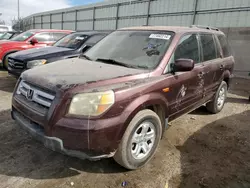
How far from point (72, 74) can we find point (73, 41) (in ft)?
14.6

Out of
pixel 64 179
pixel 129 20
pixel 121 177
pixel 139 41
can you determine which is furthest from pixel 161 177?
pixel 129 20

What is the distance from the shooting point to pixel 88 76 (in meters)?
2.58

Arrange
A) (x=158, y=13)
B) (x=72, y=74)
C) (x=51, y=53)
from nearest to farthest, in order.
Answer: (x=72, y=74), (x=51, y=53), (x=158, y=13)

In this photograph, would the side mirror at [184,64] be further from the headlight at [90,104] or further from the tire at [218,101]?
the tire at [218,101]

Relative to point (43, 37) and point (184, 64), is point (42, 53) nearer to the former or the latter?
point (43, 37)

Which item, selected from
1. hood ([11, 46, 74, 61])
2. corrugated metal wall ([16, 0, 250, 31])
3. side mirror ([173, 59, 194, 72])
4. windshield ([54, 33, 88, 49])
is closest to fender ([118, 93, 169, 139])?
side mirror ([173, 59, 194, 72])

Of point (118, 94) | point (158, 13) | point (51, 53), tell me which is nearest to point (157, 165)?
point (118, 94)

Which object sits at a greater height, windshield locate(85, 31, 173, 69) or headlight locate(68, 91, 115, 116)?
windshield locate(85, 31, 173, 69)

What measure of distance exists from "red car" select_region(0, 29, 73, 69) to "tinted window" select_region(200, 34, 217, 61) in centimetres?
638

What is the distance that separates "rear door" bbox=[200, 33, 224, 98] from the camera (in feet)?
13.2

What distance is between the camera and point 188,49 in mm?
3568

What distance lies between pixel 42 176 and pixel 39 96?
95 cm

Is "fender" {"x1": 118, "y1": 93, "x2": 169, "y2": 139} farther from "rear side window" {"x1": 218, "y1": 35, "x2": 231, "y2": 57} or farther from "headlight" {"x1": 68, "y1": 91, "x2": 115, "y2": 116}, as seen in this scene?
"rear side window" {"x1": 218, "y1": 35, "x2": 231, "y2": 57}

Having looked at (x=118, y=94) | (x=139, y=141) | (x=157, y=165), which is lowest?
(x=157, y=165)
